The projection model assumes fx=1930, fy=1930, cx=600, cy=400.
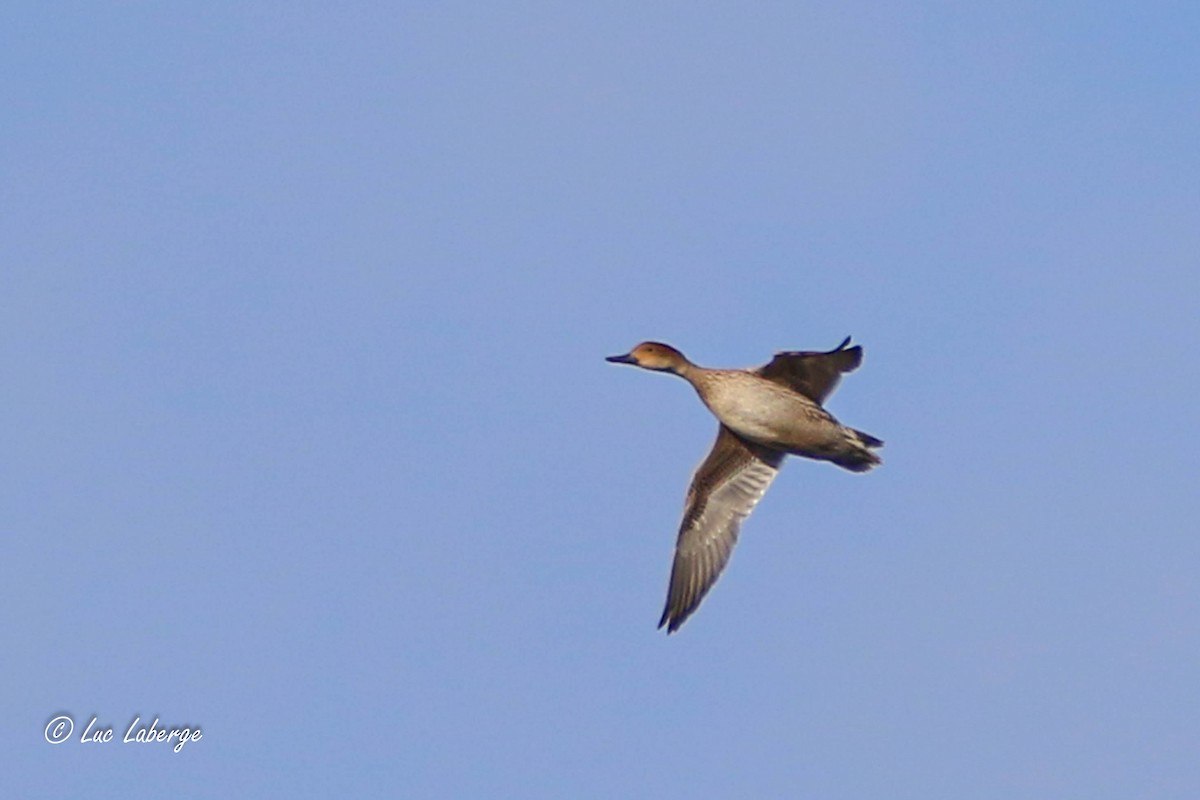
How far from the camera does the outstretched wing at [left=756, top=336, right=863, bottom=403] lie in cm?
1745

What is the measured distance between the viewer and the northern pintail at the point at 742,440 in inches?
689

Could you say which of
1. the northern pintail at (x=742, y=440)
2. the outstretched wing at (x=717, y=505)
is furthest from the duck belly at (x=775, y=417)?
the outstretched wing at (x=717, y=505)

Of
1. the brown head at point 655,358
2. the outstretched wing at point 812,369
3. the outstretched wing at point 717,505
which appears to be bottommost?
the outstretched wing at point 717,505

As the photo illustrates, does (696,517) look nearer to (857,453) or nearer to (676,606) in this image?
(676,606)

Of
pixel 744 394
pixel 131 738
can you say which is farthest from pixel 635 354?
pixel 131 738

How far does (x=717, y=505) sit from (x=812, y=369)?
2154 mm

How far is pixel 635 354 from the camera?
1900cm

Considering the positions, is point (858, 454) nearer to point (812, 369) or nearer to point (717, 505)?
point (812, 369)

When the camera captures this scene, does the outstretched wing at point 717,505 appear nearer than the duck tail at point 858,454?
No

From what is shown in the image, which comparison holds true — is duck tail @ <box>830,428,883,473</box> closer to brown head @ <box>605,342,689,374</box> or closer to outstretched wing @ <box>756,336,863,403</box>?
outstretched wing @ <box>756,336,863,403</box>

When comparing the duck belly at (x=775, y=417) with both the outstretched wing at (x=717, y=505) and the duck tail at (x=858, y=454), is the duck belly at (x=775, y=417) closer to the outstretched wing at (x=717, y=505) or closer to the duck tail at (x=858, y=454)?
the duck tail at (x=858, y=454)

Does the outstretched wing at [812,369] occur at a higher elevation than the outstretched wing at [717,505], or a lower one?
higher

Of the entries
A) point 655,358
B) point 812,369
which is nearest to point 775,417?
point 812,369

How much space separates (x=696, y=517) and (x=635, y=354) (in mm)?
1723
